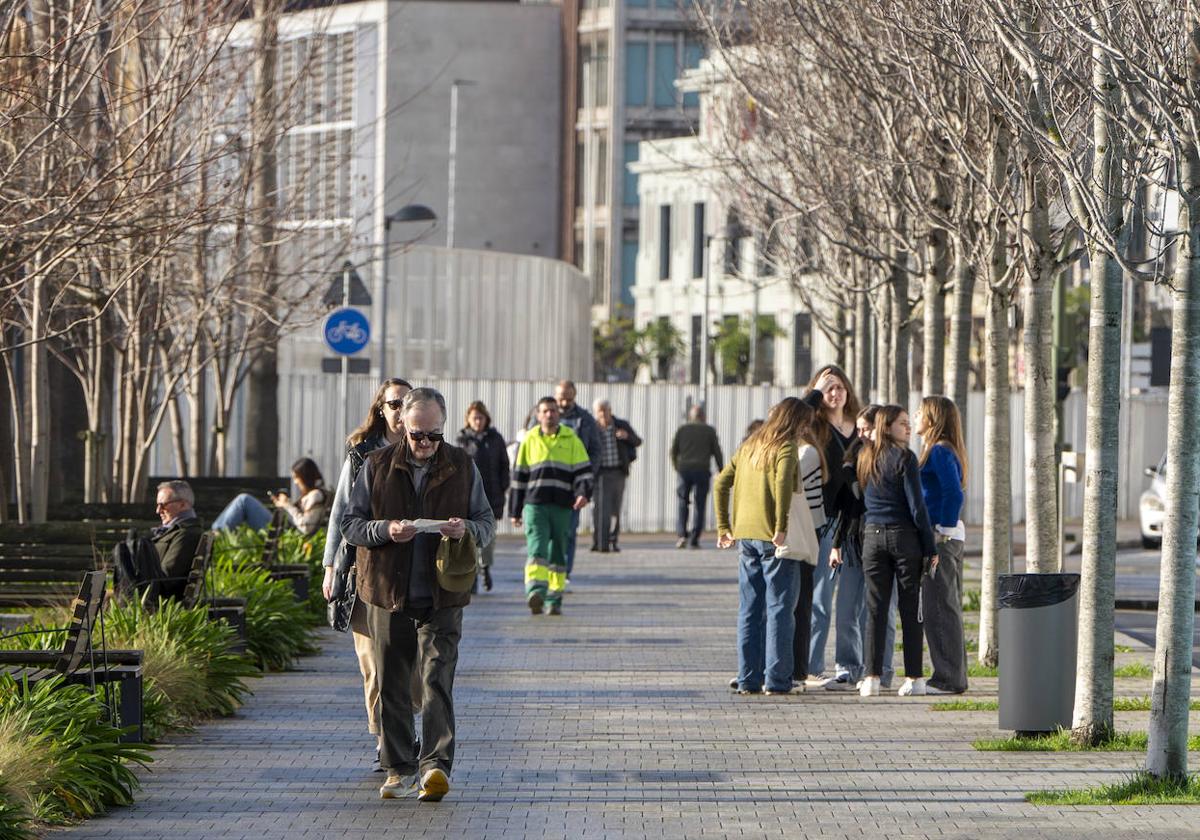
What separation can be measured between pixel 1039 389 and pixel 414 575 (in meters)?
5.56

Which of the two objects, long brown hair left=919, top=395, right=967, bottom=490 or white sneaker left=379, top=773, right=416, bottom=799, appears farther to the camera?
long brown hair left=919, top=395, right=967, bottom=490

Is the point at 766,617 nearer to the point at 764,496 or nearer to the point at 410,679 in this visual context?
the point at 764,496

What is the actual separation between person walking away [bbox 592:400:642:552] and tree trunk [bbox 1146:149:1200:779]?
17.5m

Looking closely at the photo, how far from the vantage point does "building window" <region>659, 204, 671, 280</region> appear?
269ft

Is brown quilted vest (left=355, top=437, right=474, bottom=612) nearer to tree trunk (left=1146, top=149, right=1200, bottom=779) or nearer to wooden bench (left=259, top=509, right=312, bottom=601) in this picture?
tree trunk (left=1146, top=149, right=1200, bottom=779)

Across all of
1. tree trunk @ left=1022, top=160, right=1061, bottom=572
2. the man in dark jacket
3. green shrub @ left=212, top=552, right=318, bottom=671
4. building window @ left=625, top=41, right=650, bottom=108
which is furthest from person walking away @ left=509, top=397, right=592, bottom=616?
building window @ left=625, top=41, right=650, bottom=108

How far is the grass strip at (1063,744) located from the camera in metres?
11.1

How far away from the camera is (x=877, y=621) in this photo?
13688mm

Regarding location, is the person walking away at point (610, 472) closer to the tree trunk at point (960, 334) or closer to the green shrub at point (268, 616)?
the tree trunk at point (960, 334)

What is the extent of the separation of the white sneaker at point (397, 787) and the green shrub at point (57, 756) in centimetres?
104

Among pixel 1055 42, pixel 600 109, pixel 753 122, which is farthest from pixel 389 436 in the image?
pixel 600 109

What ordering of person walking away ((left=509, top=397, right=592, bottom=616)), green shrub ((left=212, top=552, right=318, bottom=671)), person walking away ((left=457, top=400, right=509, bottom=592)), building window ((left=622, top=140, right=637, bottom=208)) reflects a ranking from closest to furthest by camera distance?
1. green shrub ((left=212, top=552, right=318, bottom=671))
2. person walking away ((left=509, top=397, right=592, bottom=616))
3. person walking away ((left=457, top=400, right=509, bottom=592))
4. building window ((left=622, top=140, right=637, bottom=208))

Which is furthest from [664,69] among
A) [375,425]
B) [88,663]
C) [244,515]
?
[88,663]

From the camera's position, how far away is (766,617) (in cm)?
1371
